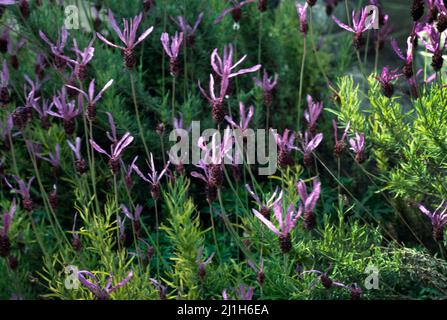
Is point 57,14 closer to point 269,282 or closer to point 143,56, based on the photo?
point 143,56

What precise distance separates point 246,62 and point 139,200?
573 mm

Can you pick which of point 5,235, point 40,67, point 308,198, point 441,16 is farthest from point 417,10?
point 40,67

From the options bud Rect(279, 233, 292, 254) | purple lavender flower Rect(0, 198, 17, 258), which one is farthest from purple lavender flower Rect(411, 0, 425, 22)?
purple lavender flower Rect(0, 198, 17, 258)

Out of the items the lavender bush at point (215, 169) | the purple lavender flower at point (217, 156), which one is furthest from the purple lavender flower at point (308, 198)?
the purple lavender flower at point (217, 156)

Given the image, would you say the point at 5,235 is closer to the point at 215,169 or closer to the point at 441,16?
the point at 215,169

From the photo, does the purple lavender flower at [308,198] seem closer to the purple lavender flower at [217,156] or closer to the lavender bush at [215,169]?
the lavender bush at [215,169]

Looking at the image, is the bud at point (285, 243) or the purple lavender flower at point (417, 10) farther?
the purple lavender flower at point (417, 10)

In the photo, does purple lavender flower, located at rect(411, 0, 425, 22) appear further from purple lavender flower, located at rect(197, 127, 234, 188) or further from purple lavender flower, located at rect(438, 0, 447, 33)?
purple lavender flower, located at rect(197, 127, 234, 188)

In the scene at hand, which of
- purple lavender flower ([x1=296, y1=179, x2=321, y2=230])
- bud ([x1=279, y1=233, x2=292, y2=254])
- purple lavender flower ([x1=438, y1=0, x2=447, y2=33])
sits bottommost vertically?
bud ([x1=279, y1=233, x2=292, y2=254])

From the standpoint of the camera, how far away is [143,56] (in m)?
2.30

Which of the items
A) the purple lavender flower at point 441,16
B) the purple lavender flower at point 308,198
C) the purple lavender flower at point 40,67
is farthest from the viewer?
the purple lavender flower at point 40,67
